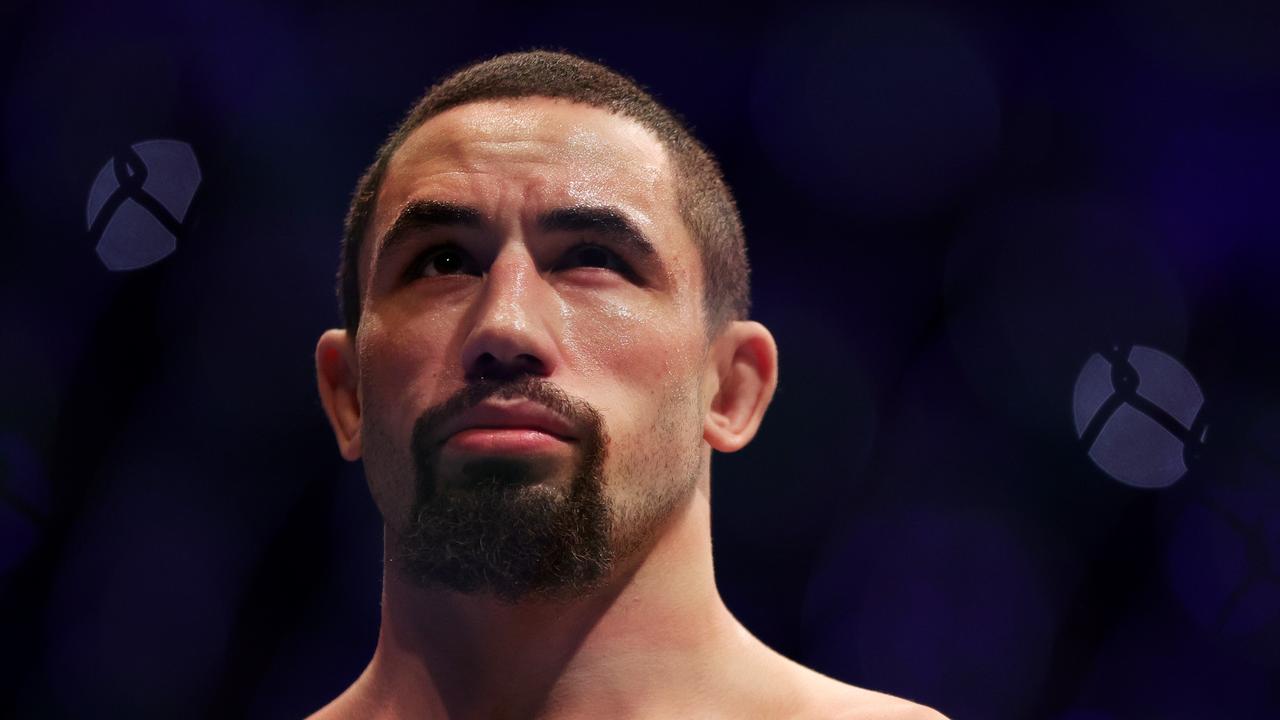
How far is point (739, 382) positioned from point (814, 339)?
58 centimetres

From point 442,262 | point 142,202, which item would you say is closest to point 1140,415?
point 442,262

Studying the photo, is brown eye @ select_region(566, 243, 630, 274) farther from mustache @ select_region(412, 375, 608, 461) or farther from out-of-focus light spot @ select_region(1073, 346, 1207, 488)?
out-of-focus light spot @ select_region(1073, 346, 1207, 488)

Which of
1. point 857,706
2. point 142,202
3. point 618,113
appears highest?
point 618,113

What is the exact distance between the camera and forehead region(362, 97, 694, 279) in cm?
202

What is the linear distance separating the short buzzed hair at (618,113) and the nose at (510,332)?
342 millimetres

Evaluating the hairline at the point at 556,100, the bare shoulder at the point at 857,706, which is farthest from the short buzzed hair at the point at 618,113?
the bare shoulder at the point at 857,706

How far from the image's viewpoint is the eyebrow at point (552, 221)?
78.5 inches

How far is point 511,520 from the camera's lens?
1.84 metres

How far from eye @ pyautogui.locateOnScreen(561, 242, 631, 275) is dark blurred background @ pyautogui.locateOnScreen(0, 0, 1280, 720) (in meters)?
0.85

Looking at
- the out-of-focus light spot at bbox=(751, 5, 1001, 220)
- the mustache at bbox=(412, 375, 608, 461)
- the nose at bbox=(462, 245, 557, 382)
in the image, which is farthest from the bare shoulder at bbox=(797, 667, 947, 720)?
the out-of-focus light spot at bbox=(751, 5, 1001, 220)

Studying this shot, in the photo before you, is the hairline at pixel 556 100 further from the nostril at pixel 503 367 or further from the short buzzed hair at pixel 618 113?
the nostril at pixel 503 367

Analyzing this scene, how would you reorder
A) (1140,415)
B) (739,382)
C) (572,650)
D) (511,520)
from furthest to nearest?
(1140,415), (739,382), (572,650), (511,520)

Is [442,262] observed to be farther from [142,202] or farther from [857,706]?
[142,202]

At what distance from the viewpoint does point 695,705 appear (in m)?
1.96
